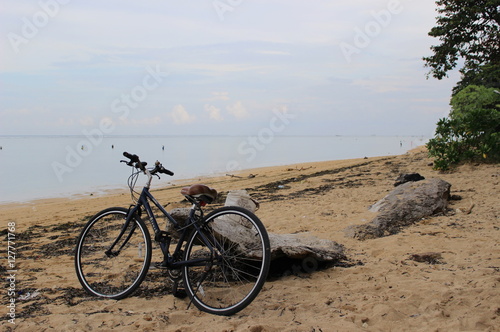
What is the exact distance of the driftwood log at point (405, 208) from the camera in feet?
20.4

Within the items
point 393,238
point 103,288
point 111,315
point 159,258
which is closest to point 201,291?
point 111,315

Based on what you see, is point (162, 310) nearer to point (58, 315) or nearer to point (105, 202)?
point (58, 315)

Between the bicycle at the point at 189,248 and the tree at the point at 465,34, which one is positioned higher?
the tree at the point at 465,34

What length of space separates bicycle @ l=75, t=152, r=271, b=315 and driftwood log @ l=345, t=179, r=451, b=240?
266cm

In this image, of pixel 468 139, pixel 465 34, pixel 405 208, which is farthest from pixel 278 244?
pixel 465 34

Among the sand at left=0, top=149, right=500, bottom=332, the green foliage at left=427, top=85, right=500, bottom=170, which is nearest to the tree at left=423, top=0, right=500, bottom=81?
the green foliage at left=427, top=85, right=500, bottom=170

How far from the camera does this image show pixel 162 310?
3562mm

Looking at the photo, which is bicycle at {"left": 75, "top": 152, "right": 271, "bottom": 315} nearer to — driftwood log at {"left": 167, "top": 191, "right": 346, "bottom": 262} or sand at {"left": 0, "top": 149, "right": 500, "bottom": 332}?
driftwood log at {"left": 167, "top": 191, "right": 346, "bottom": 262}

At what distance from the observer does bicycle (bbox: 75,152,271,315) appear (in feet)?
11.7

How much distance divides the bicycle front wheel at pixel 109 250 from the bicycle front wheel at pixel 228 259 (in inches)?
23.2

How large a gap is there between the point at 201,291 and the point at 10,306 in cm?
191

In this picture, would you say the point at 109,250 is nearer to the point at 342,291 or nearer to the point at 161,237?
the point at 161,237

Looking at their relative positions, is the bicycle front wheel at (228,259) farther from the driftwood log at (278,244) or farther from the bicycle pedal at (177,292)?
the bicycle pedal at (177,292)

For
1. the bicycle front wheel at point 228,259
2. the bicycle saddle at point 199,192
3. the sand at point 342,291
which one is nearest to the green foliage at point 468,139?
the sand at point 342,291
